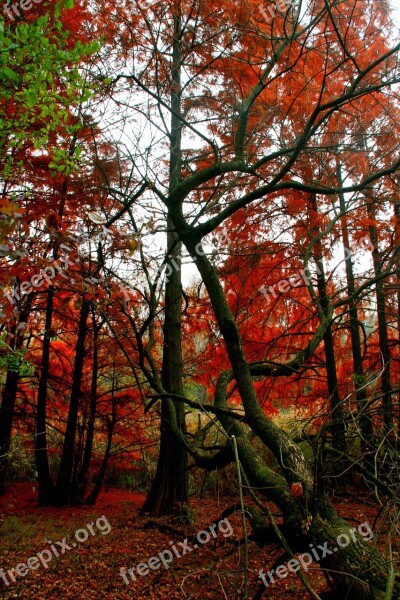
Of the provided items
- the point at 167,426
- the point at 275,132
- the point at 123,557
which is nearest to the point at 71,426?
the point at 167,426

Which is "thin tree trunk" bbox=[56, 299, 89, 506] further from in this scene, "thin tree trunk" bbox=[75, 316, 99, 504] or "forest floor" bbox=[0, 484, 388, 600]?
"forest floor" bbox=[0, 484, 388, 600]

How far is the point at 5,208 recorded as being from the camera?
77.3 inches

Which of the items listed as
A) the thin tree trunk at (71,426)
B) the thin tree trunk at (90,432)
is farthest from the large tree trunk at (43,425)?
the thin tree trunk at (90,432)

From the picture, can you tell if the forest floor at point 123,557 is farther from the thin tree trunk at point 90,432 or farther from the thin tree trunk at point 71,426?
the thin tree trunk at point 90,432

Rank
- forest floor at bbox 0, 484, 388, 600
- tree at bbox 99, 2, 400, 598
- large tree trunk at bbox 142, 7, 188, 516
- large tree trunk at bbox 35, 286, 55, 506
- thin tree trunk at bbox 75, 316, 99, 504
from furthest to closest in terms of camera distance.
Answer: thin tree trunk at bbox 75, 316, 99, 504 → large tree trunk at bbox 35, 286, 55, 506 → large tree trunk at bbox 142, 7, 188, 516 → forest floor at bbox 0, 484, 388, 600 → tree at bbox 99, 2, 400, 598

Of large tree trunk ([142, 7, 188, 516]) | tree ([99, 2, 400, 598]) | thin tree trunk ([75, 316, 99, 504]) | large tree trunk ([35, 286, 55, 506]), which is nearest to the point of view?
tree ([99, 2, 400, 598])

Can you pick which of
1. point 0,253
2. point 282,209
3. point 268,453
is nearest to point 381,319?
point 282,209

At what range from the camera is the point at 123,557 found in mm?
4523

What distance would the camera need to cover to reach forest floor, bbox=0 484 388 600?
356 centimetres

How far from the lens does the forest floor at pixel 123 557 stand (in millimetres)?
3560

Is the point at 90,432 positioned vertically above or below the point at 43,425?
below

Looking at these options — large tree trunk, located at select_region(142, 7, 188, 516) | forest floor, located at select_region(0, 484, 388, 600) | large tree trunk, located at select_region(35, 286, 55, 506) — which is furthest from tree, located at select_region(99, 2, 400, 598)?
large tree trunk, located at select_region(35, 286, 55, 506)

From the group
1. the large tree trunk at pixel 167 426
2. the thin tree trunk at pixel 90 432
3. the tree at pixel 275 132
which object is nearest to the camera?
the tree at pixel 275 132

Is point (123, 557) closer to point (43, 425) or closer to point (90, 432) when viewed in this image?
point (90, 432)
